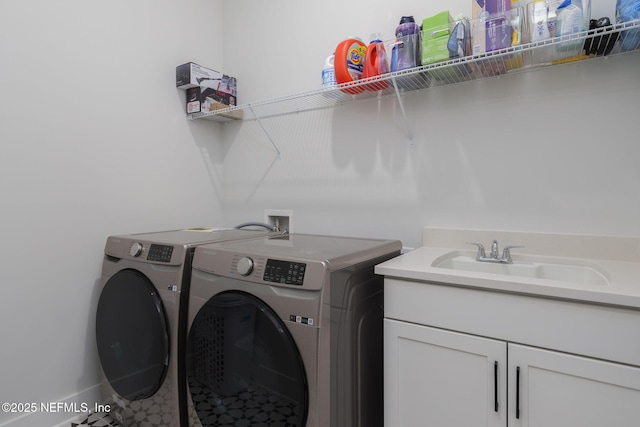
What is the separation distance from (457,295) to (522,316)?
0.62 feet

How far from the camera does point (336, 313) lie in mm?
1123

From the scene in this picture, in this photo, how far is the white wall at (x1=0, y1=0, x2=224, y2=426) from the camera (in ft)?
5.12

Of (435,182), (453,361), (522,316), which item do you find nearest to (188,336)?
(453,361)

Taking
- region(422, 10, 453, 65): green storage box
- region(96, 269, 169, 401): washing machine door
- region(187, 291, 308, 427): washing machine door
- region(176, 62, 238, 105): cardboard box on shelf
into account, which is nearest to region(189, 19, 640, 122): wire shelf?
region(422, 10, 453, 65): green storage box

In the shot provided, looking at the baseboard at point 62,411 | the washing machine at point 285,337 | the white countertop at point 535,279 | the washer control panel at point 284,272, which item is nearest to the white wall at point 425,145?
the white countertop at point 535,279

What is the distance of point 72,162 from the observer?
1.75 meters

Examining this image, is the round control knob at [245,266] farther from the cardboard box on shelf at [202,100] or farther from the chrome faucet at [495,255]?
Result: the cardboard box on shelf at [202,100]

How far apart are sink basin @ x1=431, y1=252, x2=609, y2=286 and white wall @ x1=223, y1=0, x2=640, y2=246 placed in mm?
188

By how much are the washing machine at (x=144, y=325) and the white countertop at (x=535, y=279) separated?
2.91 feet

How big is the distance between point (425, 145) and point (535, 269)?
2.56ft

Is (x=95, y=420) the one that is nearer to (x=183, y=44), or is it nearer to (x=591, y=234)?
(x=183, y=44)

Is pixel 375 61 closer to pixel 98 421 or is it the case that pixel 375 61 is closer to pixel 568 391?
pixel 568 391

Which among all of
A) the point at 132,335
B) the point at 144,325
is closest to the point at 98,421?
the point at 132,335

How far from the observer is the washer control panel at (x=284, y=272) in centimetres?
111
